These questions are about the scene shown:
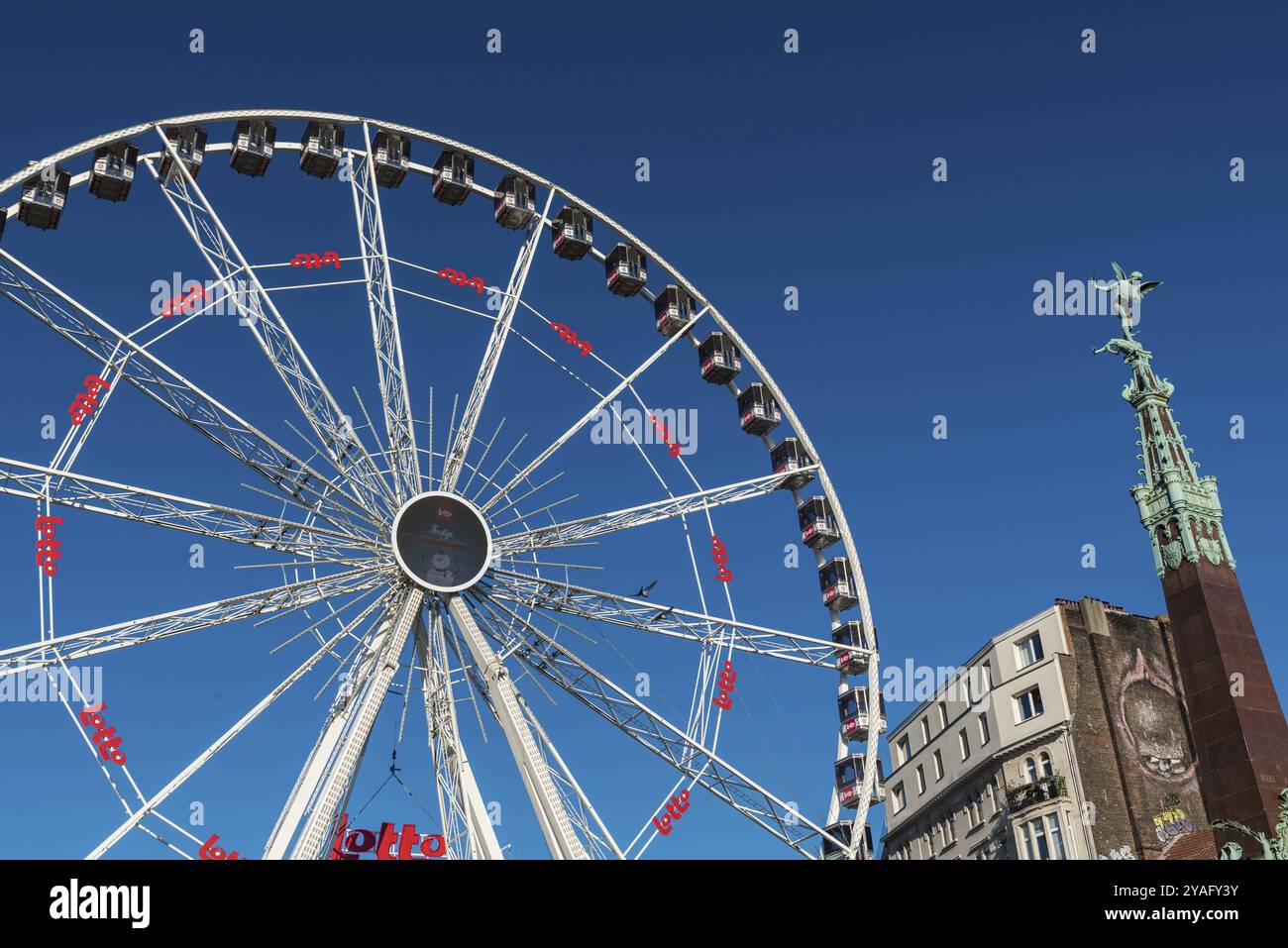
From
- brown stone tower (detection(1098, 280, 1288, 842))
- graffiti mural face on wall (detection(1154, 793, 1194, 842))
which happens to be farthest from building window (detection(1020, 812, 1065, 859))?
brown stone tower (detection(1098, 280, 1288, 842))

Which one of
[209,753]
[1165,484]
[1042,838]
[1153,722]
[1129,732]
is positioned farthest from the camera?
[1153,722]

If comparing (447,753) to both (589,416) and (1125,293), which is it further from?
(1125,293)

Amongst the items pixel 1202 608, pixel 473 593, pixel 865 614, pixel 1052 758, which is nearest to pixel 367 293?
pixel 473 593

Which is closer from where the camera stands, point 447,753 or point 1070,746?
point 447,753

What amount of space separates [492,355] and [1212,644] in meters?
26.8

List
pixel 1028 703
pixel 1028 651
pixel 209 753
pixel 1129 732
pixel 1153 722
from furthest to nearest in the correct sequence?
pixel 1028 651
pixel 1028 703
pixel 1153 722
pixel 1129 732
pixel 209 753

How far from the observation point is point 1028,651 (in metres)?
60.8

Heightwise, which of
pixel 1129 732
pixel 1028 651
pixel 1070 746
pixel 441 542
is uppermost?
pixel 1028 651

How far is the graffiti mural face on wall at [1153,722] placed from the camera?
5700cm

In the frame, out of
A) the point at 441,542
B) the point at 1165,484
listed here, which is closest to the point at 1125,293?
the point at 1165,484

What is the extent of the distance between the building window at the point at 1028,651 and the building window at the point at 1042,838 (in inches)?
297
